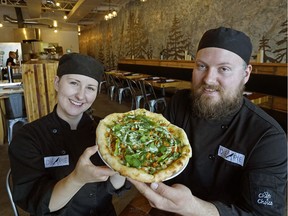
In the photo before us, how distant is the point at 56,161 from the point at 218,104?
103 cm

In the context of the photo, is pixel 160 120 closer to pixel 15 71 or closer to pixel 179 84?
pixel 179 84

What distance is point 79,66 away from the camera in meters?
1.33

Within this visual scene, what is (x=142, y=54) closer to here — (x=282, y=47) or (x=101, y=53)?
(x=101, y=53)

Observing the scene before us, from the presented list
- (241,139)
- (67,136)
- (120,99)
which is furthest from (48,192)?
(120,99)

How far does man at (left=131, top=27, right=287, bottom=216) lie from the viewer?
3.64ft

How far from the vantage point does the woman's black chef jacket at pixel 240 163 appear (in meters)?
1.09

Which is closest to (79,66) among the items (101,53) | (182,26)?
(182,26)

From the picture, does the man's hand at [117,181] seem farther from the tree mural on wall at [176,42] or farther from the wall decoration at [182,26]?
the tree mural on wall at [176,42]

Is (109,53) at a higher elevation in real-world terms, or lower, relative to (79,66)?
higher

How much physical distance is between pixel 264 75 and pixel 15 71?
6.24 metres

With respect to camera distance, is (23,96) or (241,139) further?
(23,96)

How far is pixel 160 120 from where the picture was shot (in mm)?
1263

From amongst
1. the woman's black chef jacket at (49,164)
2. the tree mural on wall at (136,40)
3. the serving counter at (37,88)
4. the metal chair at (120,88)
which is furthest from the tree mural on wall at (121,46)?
the woman's black chef jacket at (49,164)

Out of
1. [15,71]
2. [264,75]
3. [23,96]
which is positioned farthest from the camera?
[15,71]
